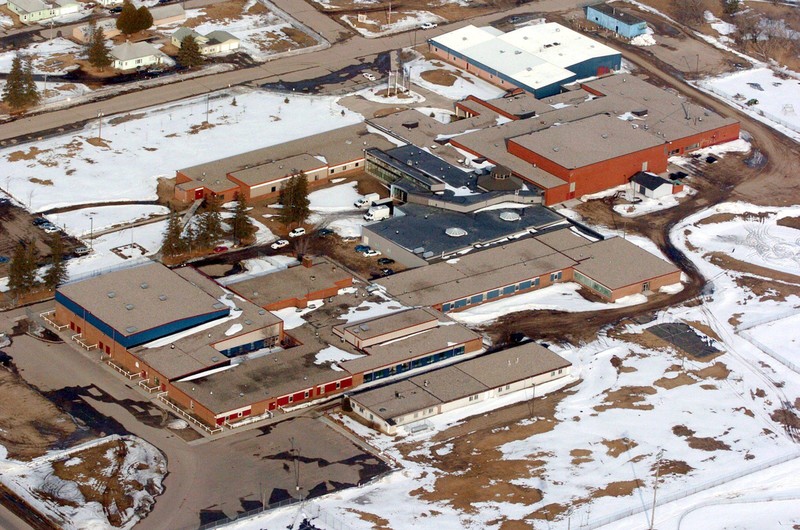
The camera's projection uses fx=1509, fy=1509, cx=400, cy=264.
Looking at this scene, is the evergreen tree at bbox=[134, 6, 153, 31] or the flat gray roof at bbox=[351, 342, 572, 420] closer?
the flat gray roof at bbox=[351, 342, 572, 420]

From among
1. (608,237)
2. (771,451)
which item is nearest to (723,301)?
(608,237)

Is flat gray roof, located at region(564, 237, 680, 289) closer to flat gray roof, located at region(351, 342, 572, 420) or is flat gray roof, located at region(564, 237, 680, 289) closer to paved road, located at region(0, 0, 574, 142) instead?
flat gray roof, located at region(351, 342, 572, 420)

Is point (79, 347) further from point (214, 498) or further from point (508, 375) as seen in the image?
point (508, 375)

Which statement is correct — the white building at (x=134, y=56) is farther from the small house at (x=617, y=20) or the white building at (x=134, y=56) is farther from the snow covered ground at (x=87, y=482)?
the snow covered ground at (x=87, y=482)

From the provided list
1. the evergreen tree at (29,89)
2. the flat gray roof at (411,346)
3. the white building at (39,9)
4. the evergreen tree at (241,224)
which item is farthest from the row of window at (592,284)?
the white building at (39,9)

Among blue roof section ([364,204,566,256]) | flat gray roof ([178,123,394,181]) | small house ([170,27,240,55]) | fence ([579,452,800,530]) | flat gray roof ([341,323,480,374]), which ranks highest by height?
small house ([170,27,240,55])

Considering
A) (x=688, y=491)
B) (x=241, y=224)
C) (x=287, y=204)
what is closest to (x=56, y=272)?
(x=241, y=224)

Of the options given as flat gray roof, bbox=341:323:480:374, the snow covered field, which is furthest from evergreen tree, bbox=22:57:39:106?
the snow covered field
